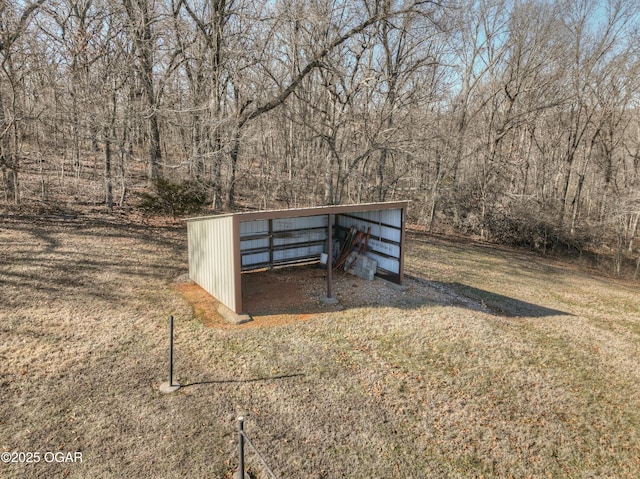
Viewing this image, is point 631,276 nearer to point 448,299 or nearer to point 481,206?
point 481,206

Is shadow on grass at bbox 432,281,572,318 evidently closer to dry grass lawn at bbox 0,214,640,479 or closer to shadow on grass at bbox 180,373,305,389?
dry grass lawn at bbox 0,214,640,479

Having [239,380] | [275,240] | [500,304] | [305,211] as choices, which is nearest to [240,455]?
[239,380]

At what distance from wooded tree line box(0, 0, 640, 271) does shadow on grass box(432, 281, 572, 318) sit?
567cm

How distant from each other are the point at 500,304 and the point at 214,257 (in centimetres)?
695

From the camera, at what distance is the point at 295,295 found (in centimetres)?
860

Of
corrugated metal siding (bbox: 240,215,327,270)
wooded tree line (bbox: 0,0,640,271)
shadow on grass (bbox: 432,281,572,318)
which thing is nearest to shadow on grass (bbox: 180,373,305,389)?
corrugated metal siding (bbox: 240,215,327,270)

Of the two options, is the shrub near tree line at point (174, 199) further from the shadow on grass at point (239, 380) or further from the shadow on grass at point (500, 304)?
the shadow on grass at point (239, 380)

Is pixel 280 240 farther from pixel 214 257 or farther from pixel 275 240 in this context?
pixel 214 257

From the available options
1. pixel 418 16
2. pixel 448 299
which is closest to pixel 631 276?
pixel 448 299

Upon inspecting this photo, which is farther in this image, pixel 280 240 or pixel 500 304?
pixel 280 240

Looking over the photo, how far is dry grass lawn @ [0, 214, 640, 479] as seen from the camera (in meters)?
4.13

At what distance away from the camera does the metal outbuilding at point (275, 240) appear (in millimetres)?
7270

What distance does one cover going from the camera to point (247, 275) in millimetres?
9906

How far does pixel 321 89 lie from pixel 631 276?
15.5 m
